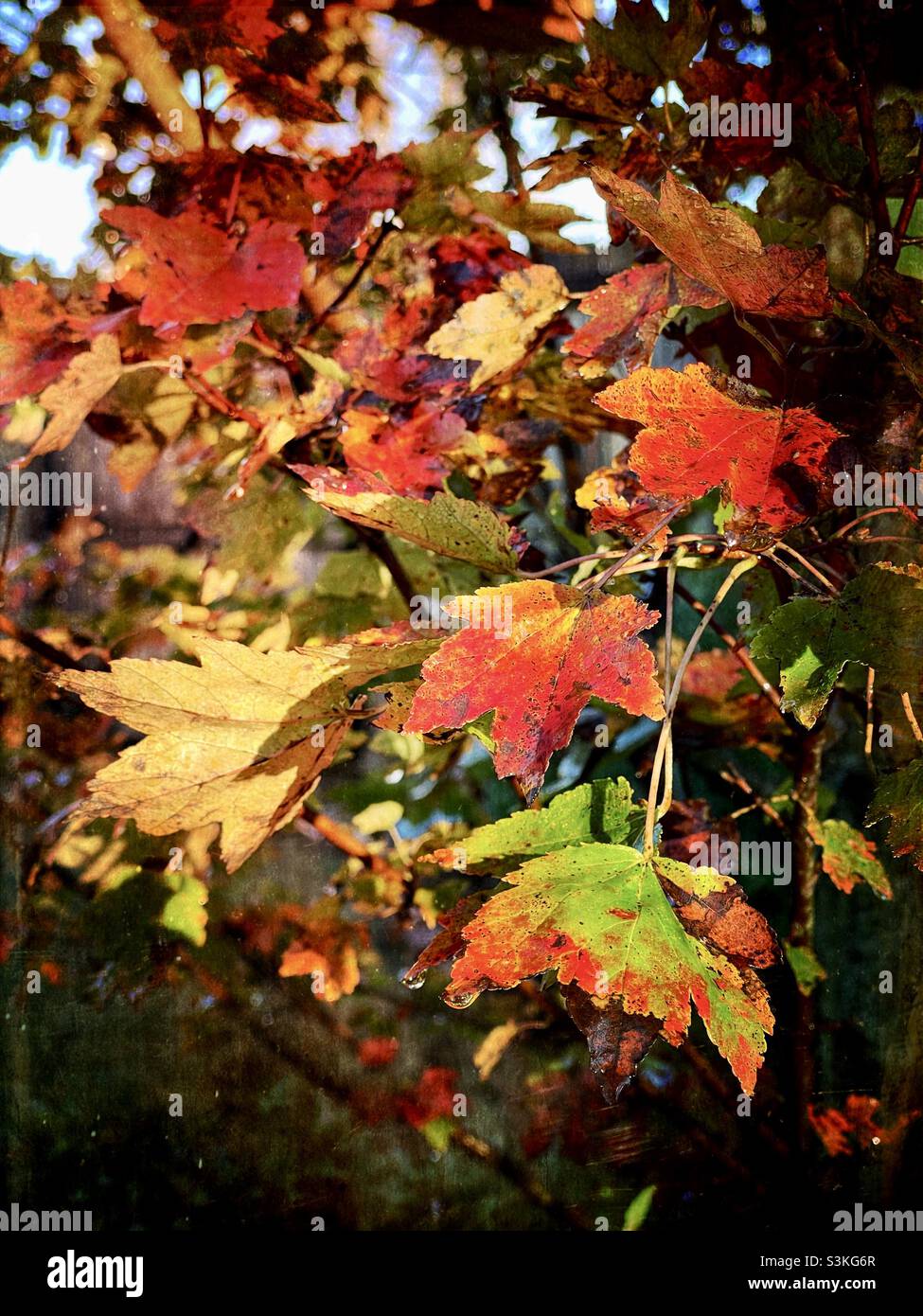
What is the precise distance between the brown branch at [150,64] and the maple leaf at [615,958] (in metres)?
0.49

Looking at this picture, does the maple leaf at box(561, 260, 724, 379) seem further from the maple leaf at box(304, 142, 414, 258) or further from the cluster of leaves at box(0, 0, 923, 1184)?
the maple leaf at box(304, 142, 414, 258)

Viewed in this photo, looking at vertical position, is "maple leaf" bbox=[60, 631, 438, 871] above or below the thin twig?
below

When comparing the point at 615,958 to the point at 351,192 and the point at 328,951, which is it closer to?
the point at 328,951

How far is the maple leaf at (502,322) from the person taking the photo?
19.2 inches

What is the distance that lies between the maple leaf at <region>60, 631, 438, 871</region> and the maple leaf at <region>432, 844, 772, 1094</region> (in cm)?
12

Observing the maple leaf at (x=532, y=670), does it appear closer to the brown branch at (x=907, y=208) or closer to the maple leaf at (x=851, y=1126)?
the brown branch at (x=907, y=208)

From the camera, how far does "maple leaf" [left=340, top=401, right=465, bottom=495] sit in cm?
49

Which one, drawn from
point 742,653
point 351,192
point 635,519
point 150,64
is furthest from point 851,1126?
point 150,64

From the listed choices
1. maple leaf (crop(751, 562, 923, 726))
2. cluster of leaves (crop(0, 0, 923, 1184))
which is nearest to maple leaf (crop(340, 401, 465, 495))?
cluster of leaves (crop(0, 0, 923, 1184))

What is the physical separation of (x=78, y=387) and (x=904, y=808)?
1.58 feet

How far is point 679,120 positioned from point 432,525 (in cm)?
30

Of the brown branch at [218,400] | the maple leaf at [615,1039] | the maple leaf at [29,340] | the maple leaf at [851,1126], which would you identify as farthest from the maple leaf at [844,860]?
the maple leaf at [29,340]

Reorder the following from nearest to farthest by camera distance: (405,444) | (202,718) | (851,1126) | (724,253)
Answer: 1. (724,253)
2. (202,718)
3. (405,444)
4. (851,1126)

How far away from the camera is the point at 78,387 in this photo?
0.53 m
